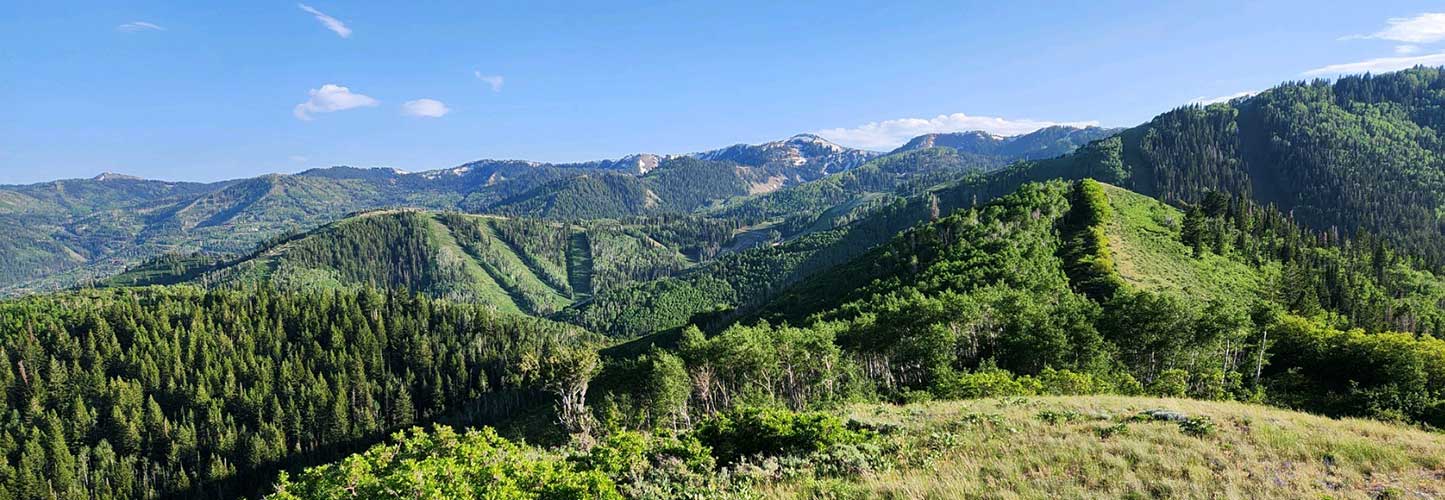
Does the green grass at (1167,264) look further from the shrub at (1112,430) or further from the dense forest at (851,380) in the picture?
the shrub at (1112,430)

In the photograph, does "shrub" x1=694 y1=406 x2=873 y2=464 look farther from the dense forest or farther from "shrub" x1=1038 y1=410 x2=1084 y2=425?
"shrub" x1=1038 y1=410 x2=1084 y2=425

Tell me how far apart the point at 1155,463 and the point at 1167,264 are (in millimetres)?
122938

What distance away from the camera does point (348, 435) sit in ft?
577

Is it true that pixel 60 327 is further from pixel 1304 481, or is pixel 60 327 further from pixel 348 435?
pixel 1304 481

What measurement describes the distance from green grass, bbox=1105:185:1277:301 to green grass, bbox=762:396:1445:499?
82.2 m

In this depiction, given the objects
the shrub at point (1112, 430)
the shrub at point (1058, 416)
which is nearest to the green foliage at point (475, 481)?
the shrub at point (1112, 430)

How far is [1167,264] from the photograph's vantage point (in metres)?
117

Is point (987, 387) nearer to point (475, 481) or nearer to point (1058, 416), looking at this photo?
point (1058, 416)

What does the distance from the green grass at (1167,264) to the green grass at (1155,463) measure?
3238 inches

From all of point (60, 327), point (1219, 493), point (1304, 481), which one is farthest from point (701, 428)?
point (60, 327)

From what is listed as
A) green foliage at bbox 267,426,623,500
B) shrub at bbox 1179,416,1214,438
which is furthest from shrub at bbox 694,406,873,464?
Result: shrub at bbox 1179,416,1214,438

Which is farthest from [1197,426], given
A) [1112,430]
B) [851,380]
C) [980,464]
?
[851,380]

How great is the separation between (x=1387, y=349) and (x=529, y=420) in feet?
446

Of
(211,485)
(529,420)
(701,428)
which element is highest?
(701,428)
